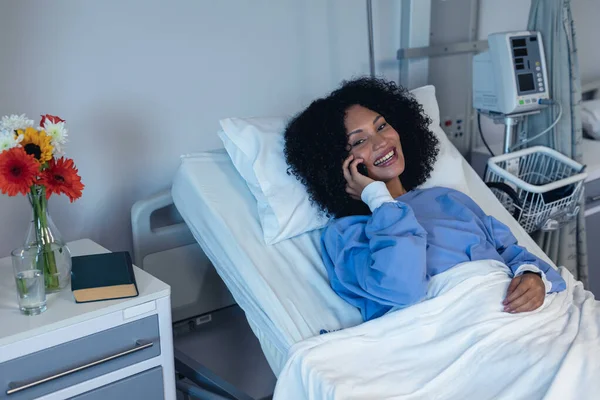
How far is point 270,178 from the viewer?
185 cm

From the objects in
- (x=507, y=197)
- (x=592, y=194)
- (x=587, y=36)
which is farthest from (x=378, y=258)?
(x=587, y=36)

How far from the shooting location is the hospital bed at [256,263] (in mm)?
1657

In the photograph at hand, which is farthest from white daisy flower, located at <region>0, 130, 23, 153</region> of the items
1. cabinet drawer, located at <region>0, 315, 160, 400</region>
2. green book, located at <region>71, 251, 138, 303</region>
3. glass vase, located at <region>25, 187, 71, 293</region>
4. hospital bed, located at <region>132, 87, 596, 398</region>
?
hospital bed, located at <region>132, 87, 596, 398</region>

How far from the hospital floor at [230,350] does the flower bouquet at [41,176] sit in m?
0.66

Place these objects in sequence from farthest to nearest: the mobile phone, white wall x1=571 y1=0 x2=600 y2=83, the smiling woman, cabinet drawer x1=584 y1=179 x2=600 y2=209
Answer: white wall x1=571 y1=0 x2=600 y2=83 → cabinet drawer x1=584 y1=179 x2=600 y2=209 → the mobile phone → the smiling woman

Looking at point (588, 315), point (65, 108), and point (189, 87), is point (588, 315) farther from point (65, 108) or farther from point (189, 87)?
point (65, 108)

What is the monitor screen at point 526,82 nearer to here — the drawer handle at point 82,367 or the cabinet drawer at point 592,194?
the cabinet drawer at point 592,194

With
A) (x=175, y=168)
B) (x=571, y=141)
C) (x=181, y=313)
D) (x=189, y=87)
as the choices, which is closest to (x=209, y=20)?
(x=189, y=87)

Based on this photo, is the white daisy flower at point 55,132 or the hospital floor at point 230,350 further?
the hospital floor at point 230,350

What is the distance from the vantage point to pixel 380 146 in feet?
6.01

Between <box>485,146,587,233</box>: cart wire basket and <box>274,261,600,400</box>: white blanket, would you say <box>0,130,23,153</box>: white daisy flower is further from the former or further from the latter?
<box>485,146,587,233</box>: cart wire basket

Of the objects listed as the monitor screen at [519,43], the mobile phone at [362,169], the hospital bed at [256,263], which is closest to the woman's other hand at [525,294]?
the hospital bed at [256,263]

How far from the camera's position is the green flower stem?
1532mm

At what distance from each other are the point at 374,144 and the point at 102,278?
2.61 ft
